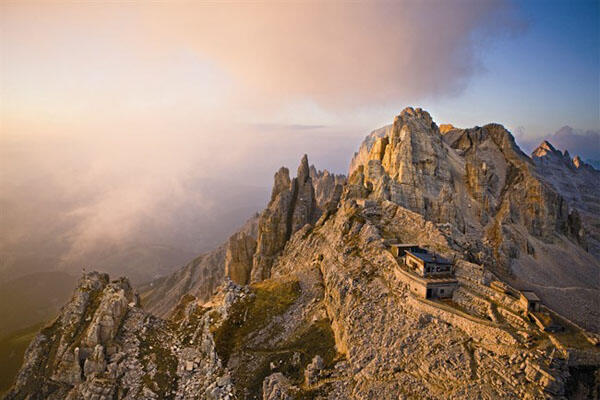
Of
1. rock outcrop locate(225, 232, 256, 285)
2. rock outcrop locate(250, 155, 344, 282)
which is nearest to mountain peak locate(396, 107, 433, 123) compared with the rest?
rock outcrop locate(250, 155, 344, 282)

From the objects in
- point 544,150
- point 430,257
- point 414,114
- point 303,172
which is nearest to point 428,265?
point 430,257

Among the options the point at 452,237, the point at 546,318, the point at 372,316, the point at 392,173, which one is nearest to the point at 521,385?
the point at 546,318

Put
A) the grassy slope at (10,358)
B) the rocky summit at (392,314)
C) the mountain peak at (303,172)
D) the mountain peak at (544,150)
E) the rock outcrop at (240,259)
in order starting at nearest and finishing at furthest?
the rocky summit at (392,314) → the grassy slope at (10,358) → the rock outcrop at (240,259) → the mountain peak at (303,172) → the mountain peak at (544,150)

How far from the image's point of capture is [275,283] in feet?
243

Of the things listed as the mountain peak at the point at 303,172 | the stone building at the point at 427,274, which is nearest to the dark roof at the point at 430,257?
the stone building at the point at 427,274

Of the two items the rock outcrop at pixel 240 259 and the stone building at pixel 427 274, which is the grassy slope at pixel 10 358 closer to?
the rock outcrop at pixel 240 259

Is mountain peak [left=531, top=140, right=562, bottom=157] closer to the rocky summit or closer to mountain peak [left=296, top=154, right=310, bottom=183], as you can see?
the rocky summit

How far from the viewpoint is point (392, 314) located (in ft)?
149

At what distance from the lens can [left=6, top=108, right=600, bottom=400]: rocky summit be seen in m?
35.9

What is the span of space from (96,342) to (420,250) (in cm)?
5655

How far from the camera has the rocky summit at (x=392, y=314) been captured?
3588cm

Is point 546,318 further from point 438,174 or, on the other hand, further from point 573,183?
point 573,183

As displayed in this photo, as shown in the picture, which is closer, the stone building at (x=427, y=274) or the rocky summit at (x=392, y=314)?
the rocky summit at (x=392, y=314)

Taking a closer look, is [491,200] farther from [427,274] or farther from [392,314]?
[392,314]
